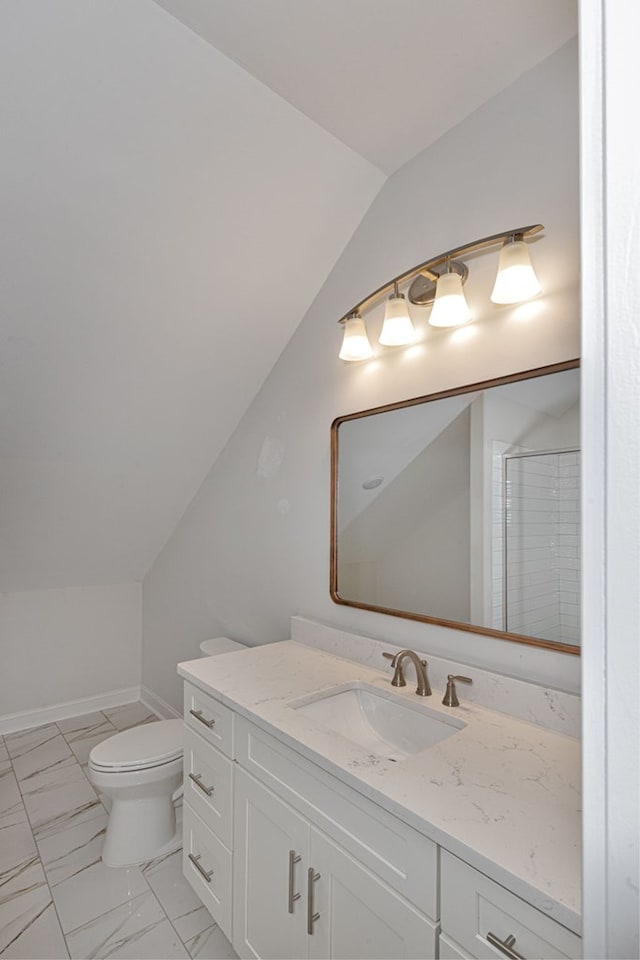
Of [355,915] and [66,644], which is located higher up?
[355,915]

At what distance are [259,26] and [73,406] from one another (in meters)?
1.51

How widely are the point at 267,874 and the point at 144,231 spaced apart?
6.39 ft

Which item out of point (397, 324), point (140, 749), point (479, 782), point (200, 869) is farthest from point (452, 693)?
point (140, 749)

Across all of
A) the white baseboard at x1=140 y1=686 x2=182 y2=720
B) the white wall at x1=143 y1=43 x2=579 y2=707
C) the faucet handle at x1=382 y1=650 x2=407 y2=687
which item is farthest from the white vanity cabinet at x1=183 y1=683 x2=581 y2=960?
the white baseboard at x1=140 y1=686 x2=182 y2=720

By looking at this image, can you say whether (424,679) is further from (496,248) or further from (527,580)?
(496,248)

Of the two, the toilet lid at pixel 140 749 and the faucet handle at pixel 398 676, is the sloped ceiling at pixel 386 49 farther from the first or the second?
the toilet lid at pixel 140 749

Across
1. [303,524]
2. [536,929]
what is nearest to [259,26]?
[303,524]

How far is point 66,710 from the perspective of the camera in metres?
3.13

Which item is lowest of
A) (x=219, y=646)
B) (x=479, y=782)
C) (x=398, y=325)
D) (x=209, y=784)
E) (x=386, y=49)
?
(x=209, y=784)

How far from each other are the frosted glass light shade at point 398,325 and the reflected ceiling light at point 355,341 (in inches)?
5.9

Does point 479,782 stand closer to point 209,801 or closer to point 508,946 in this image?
point 508,946

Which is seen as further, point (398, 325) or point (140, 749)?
point (140, 749)

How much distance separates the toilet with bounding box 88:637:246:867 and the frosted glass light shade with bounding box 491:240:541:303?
2.00 metres

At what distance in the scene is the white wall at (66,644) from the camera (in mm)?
2982
